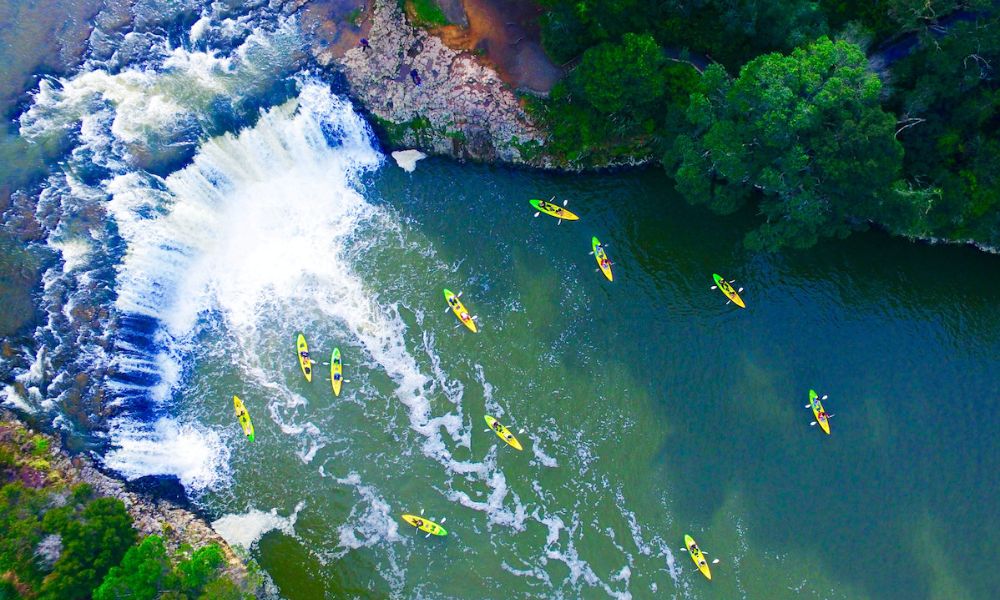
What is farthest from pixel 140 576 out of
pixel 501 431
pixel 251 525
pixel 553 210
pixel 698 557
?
pixel 553 210

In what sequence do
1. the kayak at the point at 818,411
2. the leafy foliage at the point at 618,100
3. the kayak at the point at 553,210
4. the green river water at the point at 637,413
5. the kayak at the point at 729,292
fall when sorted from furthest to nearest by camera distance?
the kayak at the point at 553,210, the kayak at the point at 729,292, the kayak at the point at 818,411, the leafy foliage at the point at 618,100, the green river water at the point at 637,413

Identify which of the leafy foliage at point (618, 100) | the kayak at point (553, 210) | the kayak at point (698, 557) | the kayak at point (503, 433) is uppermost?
the leafy foliage at point (618, 100)

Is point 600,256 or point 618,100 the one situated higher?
point 618,100

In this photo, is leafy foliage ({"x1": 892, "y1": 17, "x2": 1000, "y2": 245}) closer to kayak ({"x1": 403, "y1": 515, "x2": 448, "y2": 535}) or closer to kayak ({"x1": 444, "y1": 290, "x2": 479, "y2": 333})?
kayak ({"x1": 444, "y1": 290, "x2": 479, "y2": 333})

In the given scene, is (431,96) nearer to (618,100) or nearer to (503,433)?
(618,100)

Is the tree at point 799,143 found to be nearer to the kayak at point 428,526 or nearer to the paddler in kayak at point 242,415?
the kayak at point 428,526

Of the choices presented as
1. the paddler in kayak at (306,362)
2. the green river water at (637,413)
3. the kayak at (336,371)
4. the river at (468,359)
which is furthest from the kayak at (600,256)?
the paddler in kayak at (306,362)

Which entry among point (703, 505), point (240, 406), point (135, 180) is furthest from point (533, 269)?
point (135, 180)
